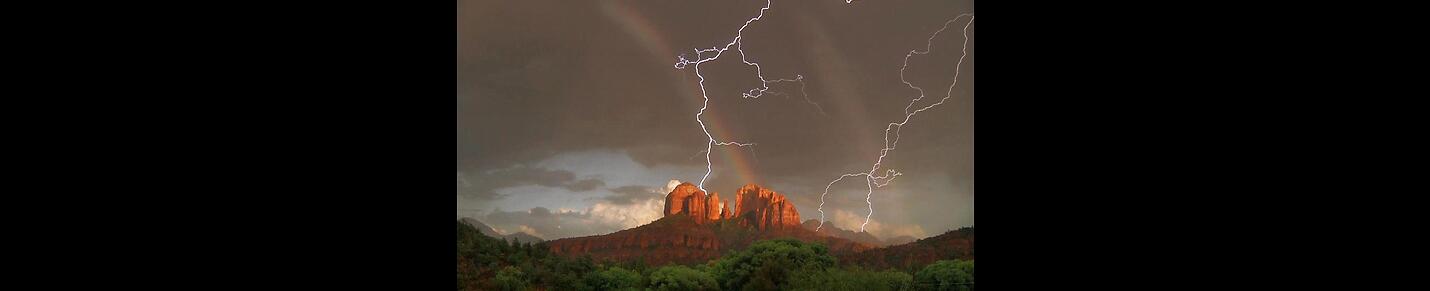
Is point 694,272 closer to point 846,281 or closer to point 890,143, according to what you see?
point 846,281

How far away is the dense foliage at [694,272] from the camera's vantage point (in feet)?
15.8

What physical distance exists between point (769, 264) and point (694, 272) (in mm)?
437

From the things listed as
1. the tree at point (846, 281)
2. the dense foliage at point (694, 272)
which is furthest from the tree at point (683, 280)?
the tree at point (846, 281)

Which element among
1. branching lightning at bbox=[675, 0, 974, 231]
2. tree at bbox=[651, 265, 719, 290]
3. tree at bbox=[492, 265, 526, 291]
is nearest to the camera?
tree at bbox=[492, 265, 526, 291]

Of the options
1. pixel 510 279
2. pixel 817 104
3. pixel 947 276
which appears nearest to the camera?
pixel 510 279

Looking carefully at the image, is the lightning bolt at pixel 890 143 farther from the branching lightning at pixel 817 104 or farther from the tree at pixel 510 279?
the tree at pixel 510 279

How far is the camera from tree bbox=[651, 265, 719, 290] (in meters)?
4.85

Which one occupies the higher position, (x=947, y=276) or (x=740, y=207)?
(x=740, y=207)

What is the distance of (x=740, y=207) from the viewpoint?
5133 millimetres

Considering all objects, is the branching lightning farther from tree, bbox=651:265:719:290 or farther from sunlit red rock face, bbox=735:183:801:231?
tree, bbox=651:265:719:290

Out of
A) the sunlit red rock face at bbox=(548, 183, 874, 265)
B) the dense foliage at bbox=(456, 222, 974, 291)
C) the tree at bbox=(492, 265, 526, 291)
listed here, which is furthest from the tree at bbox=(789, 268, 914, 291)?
the tree at bbox=(492, 265, 526, 291)

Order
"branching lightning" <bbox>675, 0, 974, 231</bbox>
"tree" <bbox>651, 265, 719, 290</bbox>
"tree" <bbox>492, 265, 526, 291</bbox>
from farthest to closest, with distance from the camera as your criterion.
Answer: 1. "branching lightning" <bbox>675, 0, 974, 231</bbox>
2. "tree" <bbox>651, 265, 719, 290</bbox>
3. "tree" <bbox>492, 265, 526, 291</bbox>

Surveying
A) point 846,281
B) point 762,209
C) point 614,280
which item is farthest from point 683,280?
point 846,281
